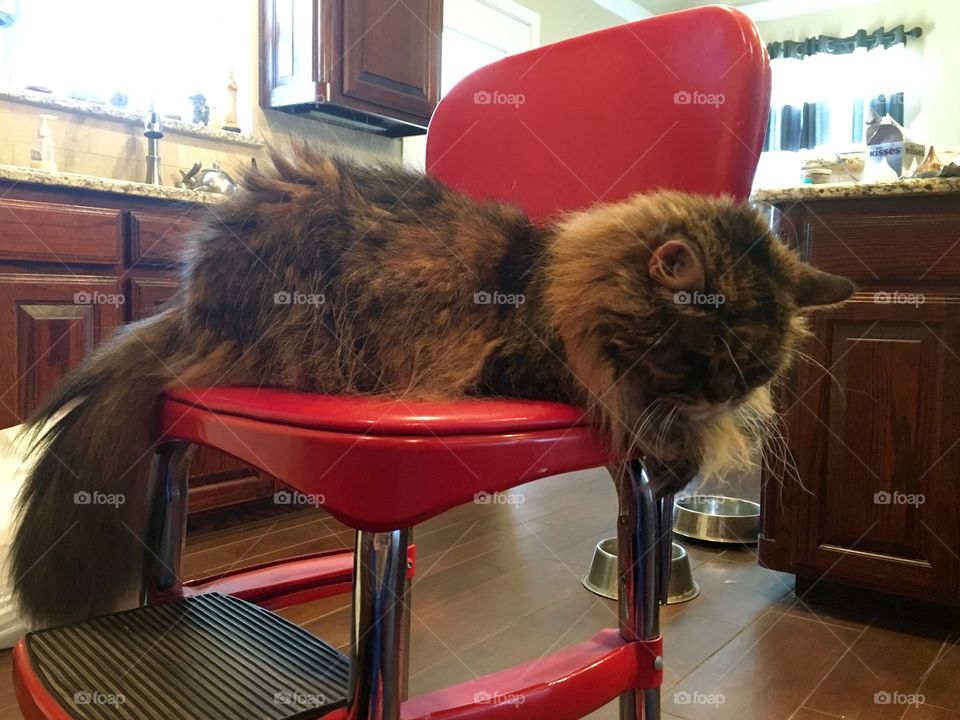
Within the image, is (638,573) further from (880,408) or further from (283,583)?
(880,408)

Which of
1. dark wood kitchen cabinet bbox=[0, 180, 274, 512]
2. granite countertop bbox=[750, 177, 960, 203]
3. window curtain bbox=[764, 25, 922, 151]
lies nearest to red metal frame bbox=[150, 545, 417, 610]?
dark wood kitchen cabinet bbox=[0, 180, 274, 512]

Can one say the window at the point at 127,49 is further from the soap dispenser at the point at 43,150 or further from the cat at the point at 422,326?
the cat at the point at 422,326

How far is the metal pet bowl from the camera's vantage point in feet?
5.46

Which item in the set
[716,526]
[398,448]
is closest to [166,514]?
[398,448]

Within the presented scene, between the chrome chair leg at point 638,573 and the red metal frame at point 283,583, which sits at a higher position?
the chrome chair leg at point 638,573

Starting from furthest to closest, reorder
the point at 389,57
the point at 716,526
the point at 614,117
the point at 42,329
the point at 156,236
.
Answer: the point at 389,57
the point at 716,526
the point at 156,236
the point at 42,329
the point at 614,117

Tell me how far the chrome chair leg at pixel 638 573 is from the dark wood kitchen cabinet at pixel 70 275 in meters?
1.05

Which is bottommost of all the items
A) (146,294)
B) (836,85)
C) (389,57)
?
(146,294)

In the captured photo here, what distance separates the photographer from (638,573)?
2.86 ft

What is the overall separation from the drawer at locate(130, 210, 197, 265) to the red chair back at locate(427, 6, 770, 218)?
93 centimetres

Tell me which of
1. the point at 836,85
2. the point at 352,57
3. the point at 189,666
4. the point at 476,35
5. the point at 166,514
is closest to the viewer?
the point at 189,666

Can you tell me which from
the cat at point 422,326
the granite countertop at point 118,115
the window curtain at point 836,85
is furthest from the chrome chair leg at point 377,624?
the window curtain at point 836,85

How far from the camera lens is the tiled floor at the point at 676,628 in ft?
4.12

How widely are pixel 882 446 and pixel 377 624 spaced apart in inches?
50.8
